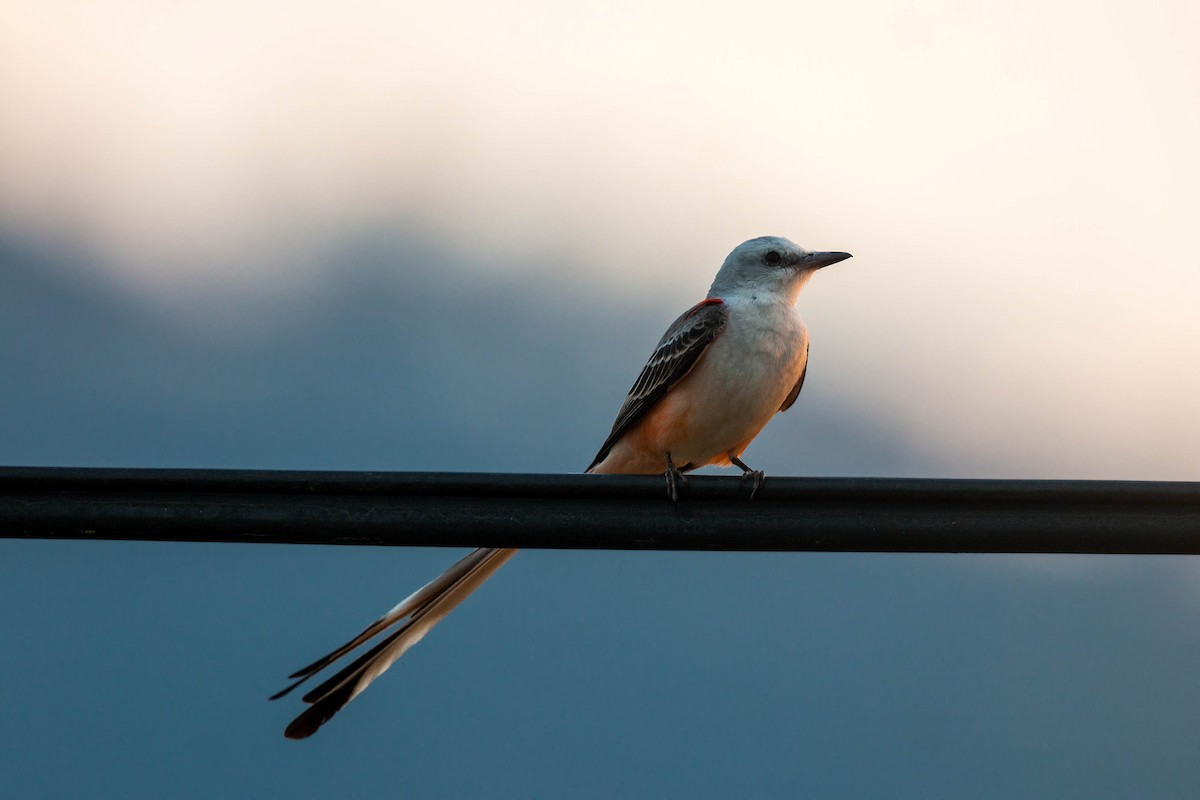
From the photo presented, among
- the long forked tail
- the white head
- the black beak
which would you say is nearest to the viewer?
the long forked tail

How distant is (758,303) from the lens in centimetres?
478

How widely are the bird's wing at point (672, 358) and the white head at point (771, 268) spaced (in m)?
0.31

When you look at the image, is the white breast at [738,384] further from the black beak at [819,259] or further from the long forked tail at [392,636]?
the long forked tail at [392,636]

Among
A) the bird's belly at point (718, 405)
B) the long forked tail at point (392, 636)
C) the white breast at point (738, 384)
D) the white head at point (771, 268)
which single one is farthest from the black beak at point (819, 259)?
the long forked tail at point (392, 636)

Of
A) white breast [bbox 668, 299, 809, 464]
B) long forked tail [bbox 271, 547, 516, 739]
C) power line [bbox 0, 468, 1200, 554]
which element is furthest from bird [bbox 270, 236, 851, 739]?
power line [bbox 0, 468, 1200, 554]

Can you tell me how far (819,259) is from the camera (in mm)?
5145

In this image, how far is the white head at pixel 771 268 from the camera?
16.3 feet

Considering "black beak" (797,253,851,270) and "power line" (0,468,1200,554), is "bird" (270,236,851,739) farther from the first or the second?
"power line" (0,468,1200,554)

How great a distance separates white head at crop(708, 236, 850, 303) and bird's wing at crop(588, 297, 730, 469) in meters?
0.31

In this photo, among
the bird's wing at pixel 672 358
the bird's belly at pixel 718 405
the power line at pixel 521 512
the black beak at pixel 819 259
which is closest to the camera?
the power line at pixel 521 512

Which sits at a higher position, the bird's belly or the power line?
the bird's belly

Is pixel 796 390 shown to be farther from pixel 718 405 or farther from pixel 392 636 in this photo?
pixel 392 636

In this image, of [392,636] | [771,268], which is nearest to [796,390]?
[771,268]

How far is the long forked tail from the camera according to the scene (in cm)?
313
